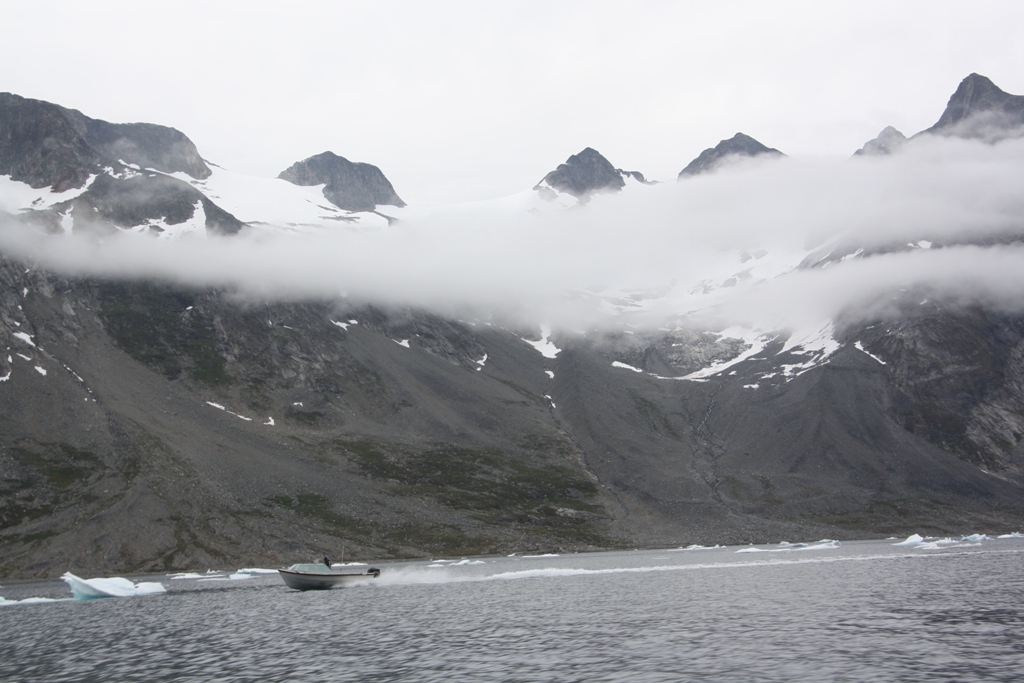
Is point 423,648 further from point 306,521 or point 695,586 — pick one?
point 306,521

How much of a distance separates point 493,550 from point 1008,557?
373 ft

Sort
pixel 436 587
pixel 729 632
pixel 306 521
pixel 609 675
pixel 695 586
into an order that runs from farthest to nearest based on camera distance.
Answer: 1. pixel 306 521
2. pixel 436 587
3. pixel 695 586
4. pixel 729 632
5. pixel 609 675

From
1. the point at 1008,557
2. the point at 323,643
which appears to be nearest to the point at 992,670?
the point at 323,643

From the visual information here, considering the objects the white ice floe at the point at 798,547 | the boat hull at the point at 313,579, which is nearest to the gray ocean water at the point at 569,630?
the boat hull at the point at 313,579

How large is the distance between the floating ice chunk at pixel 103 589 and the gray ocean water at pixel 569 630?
95.3 inches

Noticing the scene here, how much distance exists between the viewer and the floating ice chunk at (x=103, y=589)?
108 m

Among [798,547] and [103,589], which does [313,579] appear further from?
[798,547]

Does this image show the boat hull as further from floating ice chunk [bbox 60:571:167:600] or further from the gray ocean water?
floating ice chunk [bbox 60:571:167:600]

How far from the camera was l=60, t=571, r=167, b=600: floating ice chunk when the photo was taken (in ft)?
356

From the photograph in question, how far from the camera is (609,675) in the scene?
43.3 metres

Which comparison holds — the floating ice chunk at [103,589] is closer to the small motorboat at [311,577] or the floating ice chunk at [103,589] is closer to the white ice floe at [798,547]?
the small motorboat at [311,577]

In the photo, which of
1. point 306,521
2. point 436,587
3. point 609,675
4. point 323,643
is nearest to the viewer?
point 609,675

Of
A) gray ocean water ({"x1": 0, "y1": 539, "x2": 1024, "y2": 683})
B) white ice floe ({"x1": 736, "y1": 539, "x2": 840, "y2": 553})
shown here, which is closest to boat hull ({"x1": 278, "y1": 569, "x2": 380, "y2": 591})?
gray ocean water ({"x1": 0, "y1": 539, "x2": 1024, "y2": 683})

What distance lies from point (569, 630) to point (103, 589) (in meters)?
77.0
